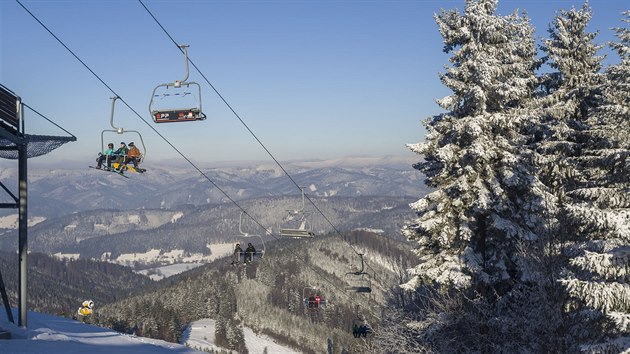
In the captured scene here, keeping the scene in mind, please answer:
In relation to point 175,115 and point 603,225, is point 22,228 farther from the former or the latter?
point 603,225

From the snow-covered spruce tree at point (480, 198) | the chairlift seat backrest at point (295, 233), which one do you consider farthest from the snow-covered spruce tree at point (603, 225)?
the chairlift seat backrest at point (295, 233)

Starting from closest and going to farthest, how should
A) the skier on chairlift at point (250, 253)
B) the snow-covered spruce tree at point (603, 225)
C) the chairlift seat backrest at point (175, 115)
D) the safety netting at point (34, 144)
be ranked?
1. the snow-covered spruce tree at point (603, 225)
2. the safety netting at point (34, 144)
3. the chairlift seat backrest at point (175, 115)
4. the skier on chairlift at point (250, 253)

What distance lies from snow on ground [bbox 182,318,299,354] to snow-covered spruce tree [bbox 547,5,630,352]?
121 meters

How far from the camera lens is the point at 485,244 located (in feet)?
70.9

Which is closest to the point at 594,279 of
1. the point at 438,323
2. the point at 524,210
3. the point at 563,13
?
Answer: the point at 524,210

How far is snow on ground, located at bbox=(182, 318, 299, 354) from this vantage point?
137113 mm

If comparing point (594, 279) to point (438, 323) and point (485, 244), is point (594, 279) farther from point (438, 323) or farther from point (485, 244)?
point (438, 323)

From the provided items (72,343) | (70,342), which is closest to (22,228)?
(70,342)

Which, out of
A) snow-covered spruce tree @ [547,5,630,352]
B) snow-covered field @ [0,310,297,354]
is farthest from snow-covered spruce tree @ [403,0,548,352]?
snow-covered field @ [0,310,297,354]

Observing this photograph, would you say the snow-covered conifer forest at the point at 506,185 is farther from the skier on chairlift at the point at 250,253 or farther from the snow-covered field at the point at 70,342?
the snow-covered field at the point at 70,342

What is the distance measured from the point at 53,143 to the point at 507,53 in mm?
16543

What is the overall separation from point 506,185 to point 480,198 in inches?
63.0

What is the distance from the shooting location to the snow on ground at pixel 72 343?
1443 centimetres

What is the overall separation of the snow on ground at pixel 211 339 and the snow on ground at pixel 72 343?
380 feet
